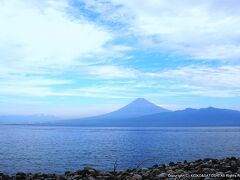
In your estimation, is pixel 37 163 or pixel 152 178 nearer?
pixel 152 178

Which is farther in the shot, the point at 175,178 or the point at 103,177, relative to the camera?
the point at 103,177

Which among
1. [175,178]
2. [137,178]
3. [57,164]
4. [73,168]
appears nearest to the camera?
[175,178]

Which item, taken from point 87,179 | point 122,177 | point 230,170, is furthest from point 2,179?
point 230,170

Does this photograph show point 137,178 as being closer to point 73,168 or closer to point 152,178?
point 152,178

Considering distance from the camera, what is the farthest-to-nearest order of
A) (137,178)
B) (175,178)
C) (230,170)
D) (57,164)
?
1. (57,164)
2. (230,170)
3. (137,178)
4. (175,178)

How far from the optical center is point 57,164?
31312 mm

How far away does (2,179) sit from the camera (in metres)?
17.2

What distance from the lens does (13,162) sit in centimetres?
3297

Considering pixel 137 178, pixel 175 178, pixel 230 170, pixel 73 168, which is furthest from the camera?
pixel 73 168

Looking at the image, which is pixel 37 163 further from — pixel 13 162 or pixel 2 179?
pixel 2 179

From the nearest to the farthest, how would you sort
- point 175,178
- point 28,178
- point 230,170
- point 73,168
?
point 175,178 < point 230,170 < point 28,178 < point 73,168

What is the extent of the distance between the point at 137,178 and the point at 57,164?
55.5 feet

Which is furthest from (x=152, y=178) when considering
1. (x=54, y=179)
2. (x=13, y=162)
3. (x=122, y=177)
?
(x=13, y=162)

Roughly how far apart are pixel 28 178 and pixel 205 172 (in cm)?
894
